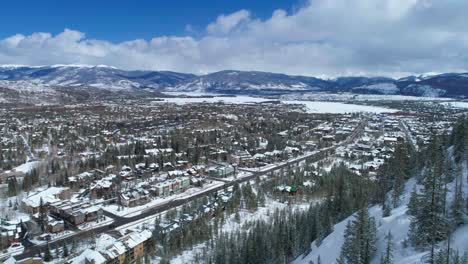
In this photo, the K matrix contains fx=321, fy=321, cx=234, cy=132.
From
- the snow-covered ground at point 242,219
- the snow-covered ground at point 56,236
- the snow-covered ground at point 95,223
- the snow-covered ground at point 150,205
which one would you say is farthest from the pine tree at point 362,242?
the snow-covered ground at point 56,236

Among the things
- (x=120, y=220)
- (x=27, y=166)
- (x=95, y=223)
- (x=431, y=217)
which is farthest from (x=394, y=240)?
(x=27, y=166)

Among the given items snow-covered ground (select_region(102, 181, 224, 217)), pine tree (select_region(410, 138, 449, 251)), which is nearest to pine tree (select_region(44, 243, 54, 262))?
snow-covered ground (select_region(102, 181, 224, 217))

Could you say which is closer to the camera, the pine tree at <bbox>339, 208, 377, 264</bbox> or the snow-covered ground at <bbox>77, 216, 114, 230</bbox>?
the pine tree at <bbox>339, 208, 377, 264</bbox>

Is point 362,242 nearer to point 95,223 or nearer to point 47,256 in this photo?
point 47,256

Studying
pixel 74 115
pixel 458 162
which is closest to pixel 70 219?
pixel 458 162

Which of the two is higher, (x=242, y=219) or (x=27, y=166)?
(x=27, y=166)

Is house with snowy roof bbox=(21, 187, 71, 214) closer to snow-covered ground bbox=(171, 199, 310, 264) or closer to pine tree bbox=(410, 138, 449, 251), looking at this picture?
snow-covered ground bbox=(171, 199, 310, 264)

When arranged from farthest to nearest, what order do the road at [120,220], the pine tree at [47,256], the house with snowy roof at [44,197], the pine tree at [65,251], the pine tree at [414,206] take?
the house with snowy roof at [44,197]
the road at [120,220]
the pine tree at [65,251]
the pine tree at [47,256]
the pine tree at [414,206]

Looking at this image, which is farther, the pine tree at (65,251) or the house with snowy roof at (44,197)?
the house with snowy roof at (44,197)

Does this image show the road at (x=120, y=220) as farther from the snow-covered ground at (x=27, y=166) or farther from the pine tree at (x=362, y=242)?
the snow-covered ground at (x=27, y=166)

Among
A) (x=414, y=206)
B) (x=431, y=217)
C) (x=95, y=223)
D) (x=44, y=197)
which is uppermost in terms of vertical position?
(x=431, y=217)

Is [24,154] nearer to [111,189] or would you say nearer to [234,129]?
[111,189]
